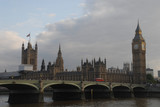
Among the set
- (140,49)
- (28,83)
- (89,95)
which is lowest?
(89,95)

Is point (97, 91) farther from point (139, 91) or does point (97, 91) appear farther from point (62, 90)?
point (139, 91)

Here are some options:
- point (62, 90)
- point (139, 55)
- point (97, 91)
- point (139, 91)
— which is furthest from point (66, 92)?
point (139, 55)

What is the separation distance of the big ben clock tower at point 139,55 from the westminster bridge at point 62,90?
35.0 meters

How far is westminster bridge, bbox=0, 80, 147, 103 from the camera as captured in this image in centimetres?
6255

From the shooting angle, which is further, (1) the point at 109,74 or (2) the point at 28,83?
(1) the point at 109,74

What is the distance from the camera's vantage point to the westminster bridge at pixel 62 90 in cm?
6255

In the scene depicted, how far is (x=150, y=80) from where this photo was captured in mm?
143250

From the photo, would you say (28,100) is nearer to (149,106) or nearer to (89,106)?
(89,106)

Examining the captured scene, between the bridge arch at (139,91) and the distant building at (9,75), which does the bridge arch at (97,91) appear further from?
the distant building at (9,75)

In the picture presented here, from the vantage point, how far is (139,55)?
447ft

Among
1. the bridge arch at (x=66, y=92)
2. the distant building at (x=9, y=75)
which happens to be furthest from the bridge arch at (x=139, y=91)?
the distant building at (x=9, y=75)

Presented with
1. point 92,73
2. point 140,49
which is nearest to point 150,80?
point 140,49

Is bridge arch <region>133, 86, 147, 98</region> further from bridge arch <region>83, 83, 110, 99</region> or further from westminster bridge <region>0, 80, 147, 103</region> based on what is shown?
bridge arch <region>83, 83, 110, 99</region>

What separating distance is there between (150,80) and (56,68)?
6191cm
